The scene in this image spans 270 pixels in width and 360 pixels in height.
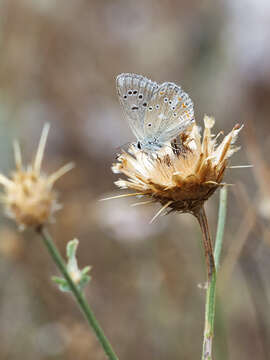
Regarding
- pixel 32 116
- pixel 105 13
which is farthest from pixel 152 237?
pixel 105 13

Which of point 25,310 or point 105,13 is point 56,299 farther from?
point 105,13

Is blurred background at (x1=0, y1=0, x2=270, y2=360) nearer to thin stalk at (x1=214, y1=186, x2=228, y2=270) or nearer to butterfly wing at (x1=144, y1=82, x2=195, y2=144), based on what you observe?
butterfly wing at (x1=144, y1=82, x2=195, y2=144)

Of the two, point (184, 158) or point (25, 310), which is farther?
point (25, 310)

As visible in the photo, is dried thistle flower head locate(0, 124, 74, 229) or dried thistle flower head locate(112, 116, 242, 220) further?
dried thistle flower head locate(0, 124, 74, 229)

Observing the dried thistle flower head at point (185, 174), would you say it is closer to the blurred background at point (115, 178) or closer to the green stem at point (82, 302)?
the green stem at point (82, 302)

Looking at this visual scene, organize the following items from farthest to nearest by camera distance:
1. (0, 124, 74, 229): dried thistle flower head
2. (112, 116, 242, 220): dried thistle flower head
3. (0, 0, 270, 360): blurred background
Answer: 1. (0, 0, 270, 360): blurred background
2. (0, 124, 74, 229): dried thistle flower head
3. (112, 116, 242, 220): dried thistle flower head

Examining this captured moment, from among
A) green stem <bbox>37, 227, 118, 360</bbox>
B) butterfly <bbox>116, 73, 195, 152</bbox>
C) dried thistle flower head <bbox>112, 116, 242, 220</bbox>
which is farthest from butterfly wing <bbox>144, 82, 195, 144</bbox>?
green stem <bbox>37, 227, 118, 360</bbox>
